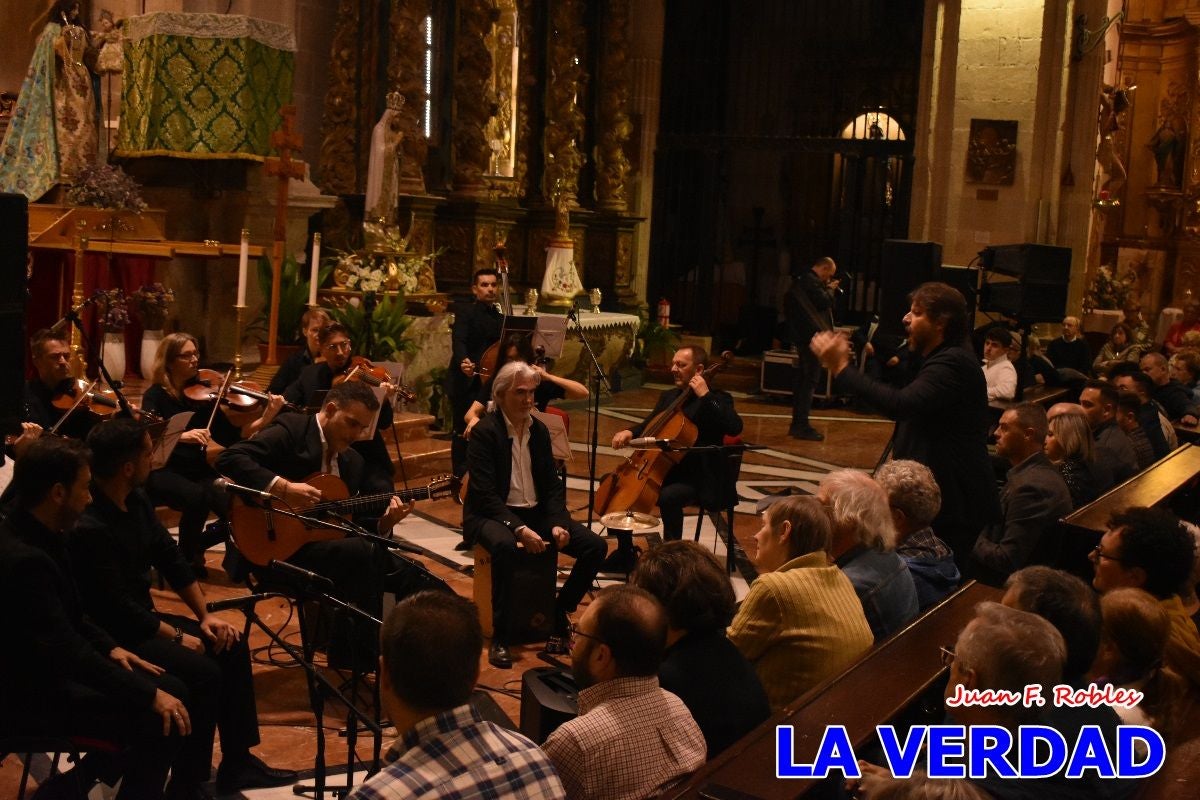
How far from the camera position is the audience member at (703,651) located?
3461 mm

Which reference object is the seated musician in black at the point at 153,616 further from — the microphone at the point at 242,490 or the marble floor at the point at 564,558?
the microphone at the point at 242,490

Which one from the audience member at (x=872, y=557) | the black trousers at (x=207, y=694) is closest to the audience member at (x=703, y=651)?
the audience member at (x=872, y=557)

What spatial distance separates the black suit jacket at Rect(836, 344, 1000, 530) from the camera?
5449 millimetres

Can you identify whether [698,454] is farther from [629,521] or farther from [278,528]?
[278,528]

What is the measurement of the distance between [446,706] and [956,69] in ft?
45.3

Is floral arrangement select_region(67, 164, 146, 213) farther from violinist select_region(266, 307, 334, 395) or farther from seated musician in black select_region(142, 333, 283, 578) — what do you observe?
seated musician in black select_region(142, 333, 283, 578)

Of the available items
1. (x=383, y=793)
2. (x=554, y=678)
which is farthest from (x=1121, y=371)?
(x=383, y=793)

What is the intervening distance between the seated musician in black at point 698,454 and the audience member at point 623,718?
4088 millimetres

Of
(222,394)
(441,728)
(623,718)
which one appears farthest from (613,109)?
(441,728)

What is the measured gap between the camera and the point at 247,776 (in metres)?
4.51

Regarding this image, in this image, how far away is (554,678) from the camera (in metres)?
4.19

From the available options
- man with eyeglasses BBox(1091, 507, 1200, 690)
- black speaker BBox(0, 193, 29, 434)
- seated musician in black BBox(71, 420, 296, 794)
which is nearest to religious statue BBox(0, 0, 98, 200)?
black speaker BBox(0, 193, 29, 434)

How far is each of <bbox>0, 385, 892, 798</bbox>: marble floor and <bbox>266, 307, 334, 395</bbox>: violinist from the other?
952 millimetres

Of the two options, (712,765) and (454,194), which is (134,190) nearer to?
(454,194)
